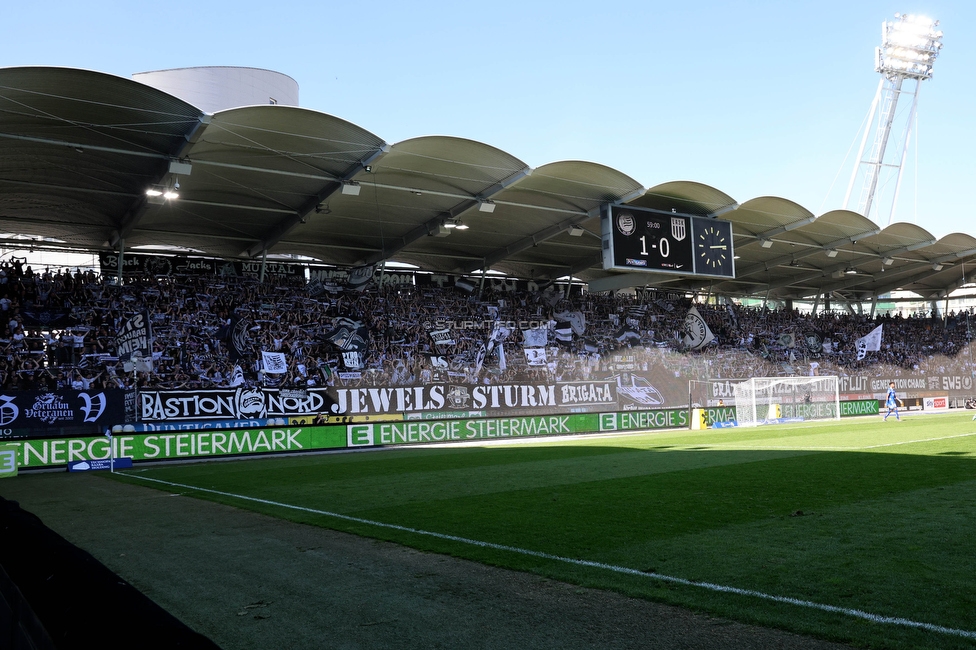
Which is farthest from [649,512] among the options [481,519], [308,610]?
[308,610]

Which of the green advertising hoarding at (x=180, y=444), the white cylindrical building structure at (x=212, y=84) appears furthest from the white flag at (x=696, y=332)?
the white cylindrical building structure at (x=212, y=84)

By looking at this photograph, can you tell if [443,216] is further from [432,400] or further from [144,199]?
[144,199]

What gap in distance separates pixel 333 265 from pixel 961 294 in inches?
1905

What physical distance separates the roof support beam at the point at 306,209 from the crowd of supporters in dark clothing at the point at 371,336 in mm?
1856

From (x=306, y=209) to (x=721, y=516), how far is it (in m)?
22.8

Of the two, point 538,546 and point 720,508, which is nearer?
point 538,546

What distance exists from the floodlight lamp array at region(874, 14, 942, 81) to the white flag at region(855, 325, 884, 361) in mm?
17313

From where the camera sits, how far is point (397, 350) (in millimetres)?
32344

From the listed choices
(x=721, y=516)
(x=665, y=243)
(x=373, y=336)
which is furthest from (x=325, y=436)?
(x=721, y=516)

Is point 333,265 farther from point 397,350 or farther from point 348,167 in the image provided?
point 348,167

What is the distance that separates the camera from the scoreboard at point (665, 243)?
2911 cm

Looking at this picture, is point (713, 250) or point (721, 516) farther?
point (713, 250)

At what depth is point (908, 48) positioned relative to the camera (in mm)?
49312

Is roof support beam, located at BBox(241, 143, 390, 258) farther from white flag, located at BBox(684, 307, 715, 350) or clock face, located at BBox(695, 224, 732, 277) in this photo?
white flag, located at BBox(684, 307, 715, 350)
